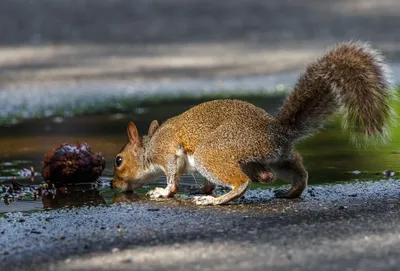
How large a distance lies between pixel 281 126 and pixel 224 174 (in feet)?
1.73

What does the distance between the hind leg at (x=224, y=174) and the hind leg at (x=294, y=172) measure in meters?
0.38

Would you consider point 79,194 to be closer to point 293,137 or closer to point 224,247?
point 293,137

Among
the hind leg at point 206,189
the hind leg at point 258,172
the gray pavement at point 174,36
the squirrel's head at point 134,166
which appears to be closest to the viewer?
the hind leg at point 258,172

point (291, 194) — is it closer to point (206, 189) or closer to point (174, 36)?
point (206, 189)

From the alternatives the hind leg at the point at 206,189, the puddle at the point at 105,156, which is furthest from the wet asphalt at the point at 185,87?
the puddle at the point at 105,156

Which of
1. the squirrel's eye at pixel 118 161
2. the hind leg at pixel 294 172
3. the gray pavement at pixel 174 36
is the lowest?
the hind leg at pixel 294 172

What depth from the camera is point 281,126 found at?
659 cm

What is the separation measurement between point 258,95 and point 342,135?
12.1ft

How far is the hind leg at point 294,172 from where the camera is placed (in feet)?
22.1

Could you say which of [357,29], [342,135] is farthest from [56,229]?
[357,29]

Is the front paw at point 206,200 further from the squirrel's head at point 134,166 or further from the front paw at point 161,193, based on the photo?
the squirrel's head at point 134,166

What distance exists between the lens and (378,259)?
4.79 m

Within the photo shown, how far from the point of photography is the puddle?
23.3ft

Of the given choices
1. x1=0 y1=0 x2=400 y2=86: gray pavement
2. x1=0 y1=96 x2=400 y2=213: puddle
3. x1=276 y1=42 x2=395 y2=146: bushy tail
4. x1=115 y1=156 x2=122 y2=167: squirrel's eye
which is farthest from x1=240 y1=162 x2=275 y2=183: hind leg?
x1=0 y1=0 x2=400 y2=86: gray pavement
